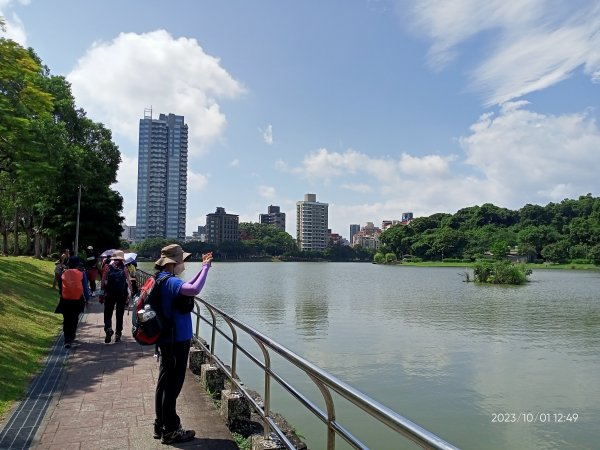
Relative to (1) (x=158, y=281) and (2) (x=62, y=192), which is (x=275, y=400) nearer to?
(1) (x=158, y=281)

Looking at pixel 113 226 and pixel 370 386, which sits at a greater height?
pixel 113 226

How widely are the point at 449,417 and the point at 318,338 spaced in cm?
791

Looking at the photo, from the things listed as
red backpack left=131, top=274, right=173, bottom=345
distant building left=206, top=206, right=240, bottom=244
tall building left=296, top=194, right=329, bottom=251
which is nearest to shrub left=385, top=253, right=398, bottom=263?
distant building left=206, top=206, right=240, bottom=244

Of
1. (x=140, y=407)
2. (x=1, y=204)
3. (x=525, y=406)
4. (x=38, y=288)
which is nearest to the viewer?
(x=140, y=407)

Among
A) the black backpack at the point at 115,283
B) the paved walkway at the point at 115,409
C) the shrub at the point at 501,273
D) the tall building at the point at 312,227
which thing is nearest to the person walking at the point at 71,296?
the black backpack at the point at 115,283

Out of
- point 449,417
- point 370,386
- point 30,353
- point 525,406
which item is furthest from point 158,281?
point 525,406

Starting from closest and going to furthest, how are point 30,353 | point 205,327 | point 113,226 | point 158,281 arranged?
point 158,281 → point 30,353 → point 205,327 → point 113,226

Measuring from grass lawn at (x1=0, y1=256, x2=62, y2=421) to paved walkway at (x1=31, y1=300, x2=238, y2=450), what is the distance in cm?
52

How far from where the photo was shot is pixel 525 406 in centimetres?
1006

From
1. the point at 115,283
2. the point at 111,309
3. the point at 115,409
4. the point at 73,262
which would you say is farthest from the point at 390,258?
the point at 115,409

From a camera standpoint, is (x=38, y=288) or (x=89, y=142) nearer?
(x=38, y=288)

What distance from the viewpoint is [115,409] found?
5.45 m

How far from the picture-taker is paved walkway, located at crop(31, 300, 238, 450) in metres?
4.50

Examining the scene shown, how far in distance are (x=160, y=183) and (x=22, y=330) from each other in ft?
508
